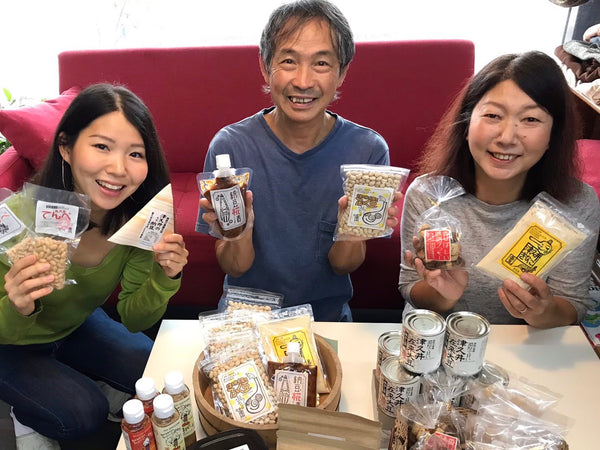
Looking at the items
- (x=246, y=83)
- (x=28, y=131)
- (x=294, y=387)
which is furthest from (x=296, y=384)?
(x=246, y=83)

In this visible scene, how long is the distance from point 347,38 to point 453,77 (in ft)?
4.14

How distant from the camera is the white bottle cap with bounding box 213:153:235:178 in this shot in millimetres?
1206

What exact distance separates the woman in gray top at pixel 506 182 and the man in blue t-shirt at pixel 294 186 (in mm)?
224

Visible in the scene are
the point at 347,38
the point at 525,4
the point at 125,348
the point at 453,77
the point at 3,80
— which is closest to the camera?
the point at 347,38

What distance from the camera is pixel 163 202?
121cm

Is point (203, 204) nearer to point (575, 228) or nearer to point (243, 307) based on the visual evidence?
point (243, 307)

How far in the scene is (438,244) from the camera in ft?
3.87

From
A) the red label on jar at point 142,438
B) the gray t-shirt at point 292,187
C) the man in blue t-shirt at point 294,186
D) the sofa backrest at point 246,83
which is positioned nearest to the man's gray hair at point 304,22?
the man in blue t-shirt at point 294,186

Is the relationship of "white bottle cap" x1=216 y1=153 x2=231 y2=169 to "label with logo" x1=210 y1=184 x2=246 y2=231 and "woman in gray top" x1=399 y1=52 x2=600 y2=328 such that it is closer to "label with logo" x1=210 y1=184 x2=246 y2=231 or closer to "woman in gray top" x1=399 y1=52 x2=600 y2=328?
"label with logo" x1=210 y1=184 x2=246 y2=231

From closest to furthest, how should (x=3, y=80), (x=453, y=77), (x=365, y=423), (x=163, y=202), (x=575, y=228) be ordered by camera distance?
1. (x=365, y=423)
2. (x=575, y=228)
3. (x=163, y=202)
4. (x=453, y=77)
5. (x=3, y=80)

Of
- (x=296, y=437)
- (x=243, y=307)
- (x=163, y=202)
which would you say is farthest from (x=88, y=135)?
(x=296, y=437)

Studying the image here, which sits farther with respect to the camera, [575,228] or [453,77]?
[453,77]

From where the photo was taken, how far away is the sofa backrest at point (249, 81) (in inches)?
95.3

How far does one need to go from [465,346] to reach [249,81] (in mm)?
1900
